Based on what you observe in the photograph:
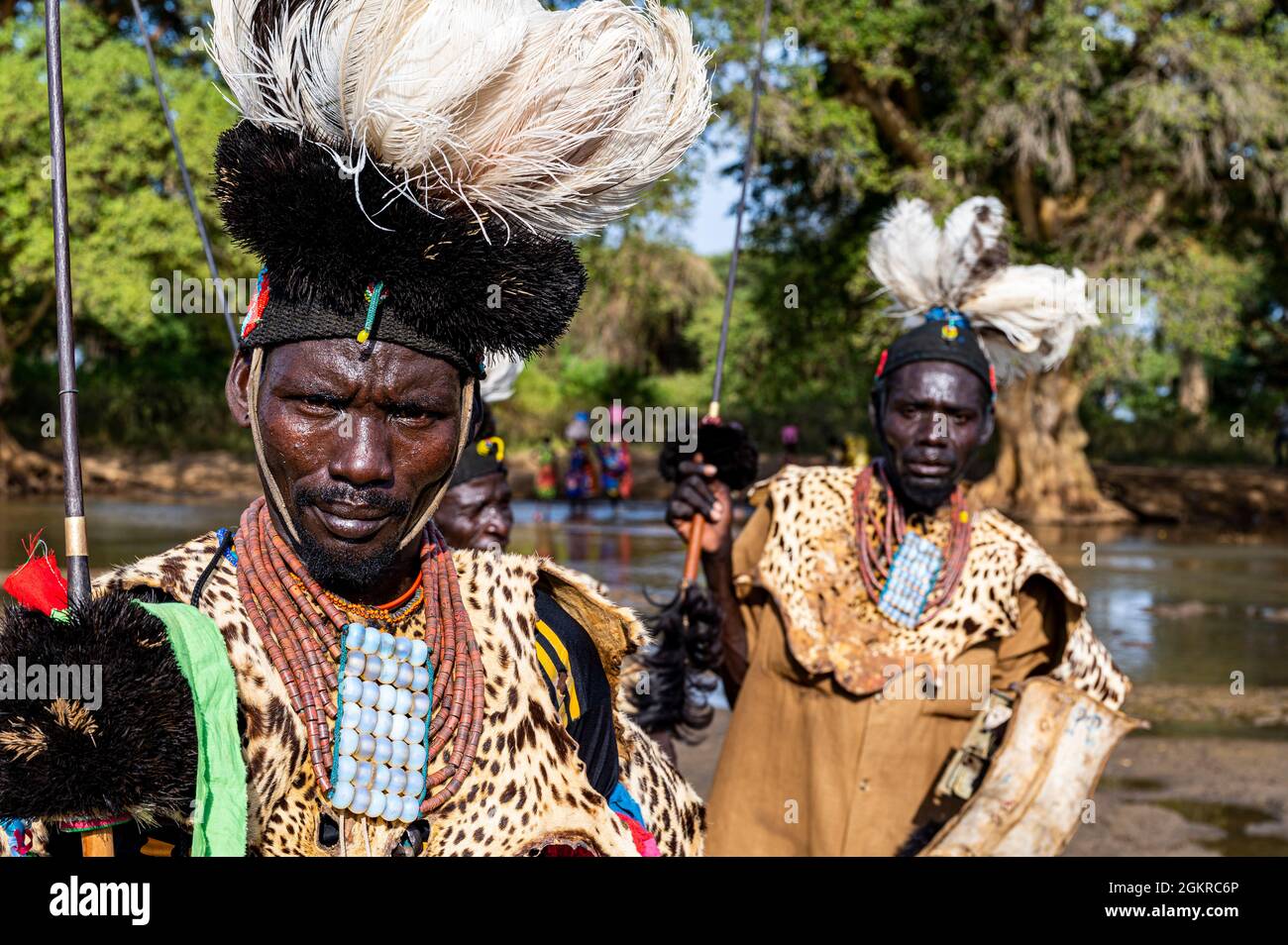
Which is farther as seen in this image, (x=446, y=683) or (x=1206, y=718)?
(x=1206, y=718)

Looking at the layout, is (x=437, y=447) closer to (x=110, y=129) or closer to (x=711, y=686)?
(x=711, y=686)

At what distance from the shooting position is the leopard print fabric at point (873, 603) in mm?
3867

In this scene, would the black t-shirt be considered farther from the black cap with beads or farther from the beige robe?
the black cap with beads

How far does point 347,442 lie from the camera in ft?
6.19

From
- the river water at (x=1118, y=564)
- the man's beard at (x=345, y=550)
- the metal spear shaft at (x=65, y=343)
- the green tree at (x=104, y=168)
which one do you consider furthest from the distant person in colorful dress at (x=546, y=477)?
the metal spear shaft at (x=65, y=343)

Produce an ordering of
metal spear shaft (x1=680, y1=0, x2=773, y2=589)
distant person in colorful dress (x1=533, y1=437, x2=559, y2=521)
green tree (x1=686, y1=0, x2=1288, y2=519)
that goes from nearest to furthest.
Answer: metal spear shaft (x1=680, y1=0, x2=773, y2=589) < green tree (x1=686, y1=0, x2=1288, y2=519) < distant person in colorful dress (x1=533, y1=437, x2=559, y2=521)

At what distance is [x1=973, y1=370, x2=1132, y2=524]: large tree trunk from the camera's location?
777 inches

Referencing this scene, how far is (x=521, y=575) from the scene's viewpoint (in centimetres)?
221

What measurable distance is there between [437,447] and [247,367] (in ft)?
1.14

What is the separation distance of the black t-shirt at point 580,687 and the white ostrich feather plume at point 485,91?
0.68 m

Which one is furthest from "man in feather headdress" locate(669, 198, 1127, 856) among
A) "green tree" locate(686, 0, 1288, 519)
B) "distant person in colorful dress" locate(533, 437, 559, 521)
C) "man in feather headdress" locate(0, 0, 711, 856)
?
"distant person in colorful dress" locate(533, 437, 559, 521)

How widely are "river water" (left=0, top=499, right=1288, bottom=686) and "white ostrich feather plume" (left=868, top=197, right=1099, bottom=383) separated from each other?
8.81 feet

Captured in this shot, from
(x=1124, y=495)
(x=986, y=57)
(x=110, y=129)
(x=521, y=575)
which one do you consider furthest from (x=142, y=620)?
(x=1124, y=495)

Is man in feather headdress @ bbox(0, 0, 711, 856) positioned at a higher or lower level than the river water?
higher
